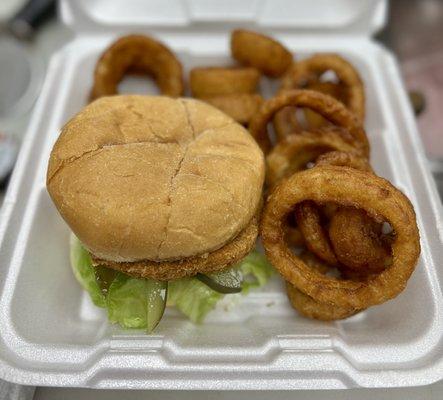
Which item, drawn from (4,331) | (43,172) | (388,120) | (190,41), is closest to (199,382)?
(4,331)

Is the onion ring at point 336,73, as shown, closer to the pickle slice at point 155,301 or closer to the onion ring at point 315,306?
the onion ring at point 315,306

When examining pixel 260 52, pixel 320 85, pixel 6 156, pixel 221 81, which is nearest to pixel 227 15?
pixel 260 52

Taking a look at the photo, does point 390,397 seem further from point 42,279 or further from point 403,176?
point 42,279

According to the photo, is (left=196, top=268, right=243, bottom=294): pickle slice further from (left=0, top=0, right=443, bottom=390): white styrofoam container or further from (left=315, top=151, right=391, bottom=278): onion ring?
(left=315, top=151, right=391, bottom=278): onion ring

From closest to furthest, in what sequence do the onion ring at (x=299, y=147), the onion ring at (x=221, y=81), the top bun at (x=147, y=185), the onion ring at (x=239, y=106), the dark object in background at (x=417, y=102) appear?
the top bun at (x=147, y=185) < the onion ring at (x=299, y=147) < the onion ring at (x=239, y=106) < the onion ring at (x=221, y=81) < the dark object in background at (x=417, y=102)

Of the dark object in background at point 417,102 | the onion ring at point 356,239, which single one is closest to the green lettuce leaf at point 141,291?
the onion ring at point 356,239

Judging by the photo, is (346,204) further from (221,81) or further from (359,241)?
(221,81)
